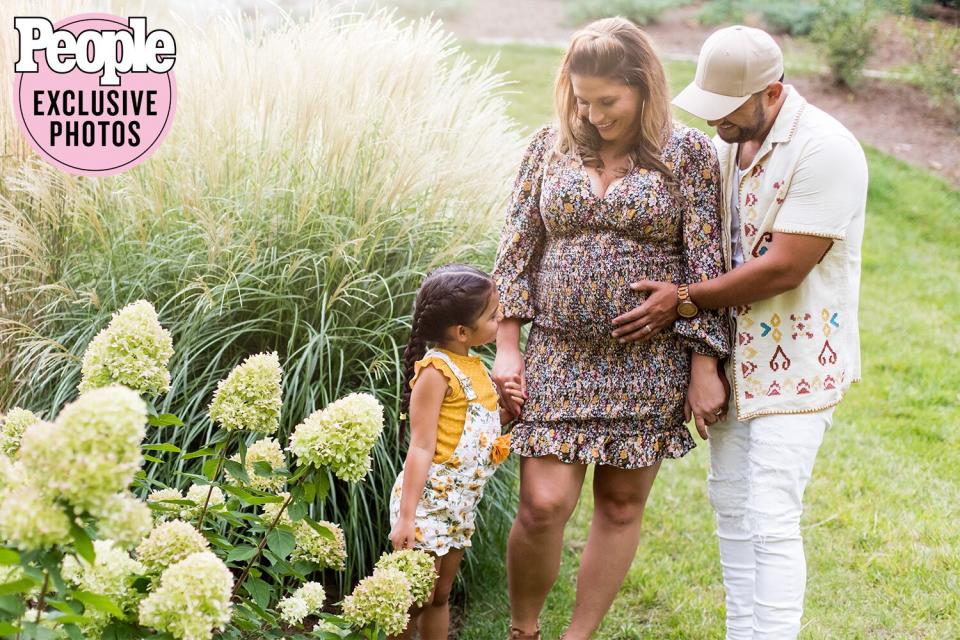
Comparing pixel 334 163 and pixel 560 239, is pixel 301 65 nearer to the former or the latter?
pixel 334 163

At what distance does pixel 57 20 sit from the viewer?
13.9ft

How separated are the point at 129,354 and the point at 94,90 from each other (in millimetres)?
2784

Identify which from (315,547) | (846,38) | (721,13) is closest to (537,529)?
(315,547)

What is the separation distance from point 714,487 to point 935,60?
26.3 feet

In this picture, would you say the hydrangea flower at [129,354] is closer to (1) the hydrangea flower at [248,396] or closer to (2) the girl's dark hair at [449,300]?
(1) the hydrangea flower at [248,396]

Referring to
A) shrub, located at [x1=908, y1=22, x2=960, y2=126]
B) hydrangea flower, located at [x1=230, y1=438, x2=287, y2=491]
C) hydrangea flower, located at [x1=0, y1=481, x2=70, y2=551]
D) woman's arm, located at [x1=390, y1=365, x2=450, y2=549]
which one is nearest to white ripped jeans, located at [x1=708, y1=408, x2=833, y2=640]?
woman's arm, located at [x1=390, y1=365, x2=450, y2=549]

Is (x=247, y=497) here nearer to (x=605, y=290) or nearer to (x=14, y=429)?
(x=14, y=429)

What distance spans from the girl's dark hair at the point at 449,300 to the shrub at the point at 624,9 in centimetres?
1021

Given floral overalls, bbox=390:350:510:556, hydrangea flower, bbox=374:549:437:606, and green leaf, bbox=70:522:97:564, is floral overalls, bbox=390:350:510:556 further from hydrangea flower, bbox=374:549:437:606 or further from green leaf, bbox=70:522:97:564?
green leaf, bbox=70:522:97:564

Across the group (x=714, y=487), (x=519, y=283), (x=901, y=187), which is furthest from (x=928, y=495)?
(x=901, y=187)

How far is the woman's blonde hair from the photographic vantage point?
2.77 metres

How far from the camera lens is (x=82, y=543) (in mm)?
1481

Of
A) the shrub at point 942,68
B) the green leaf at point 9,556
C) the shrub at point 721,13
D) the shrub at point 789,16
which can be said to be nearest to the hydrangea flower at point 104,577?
the green leaf at point 9,556

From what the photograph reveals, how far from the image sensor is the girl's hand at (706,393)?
9.36ft
